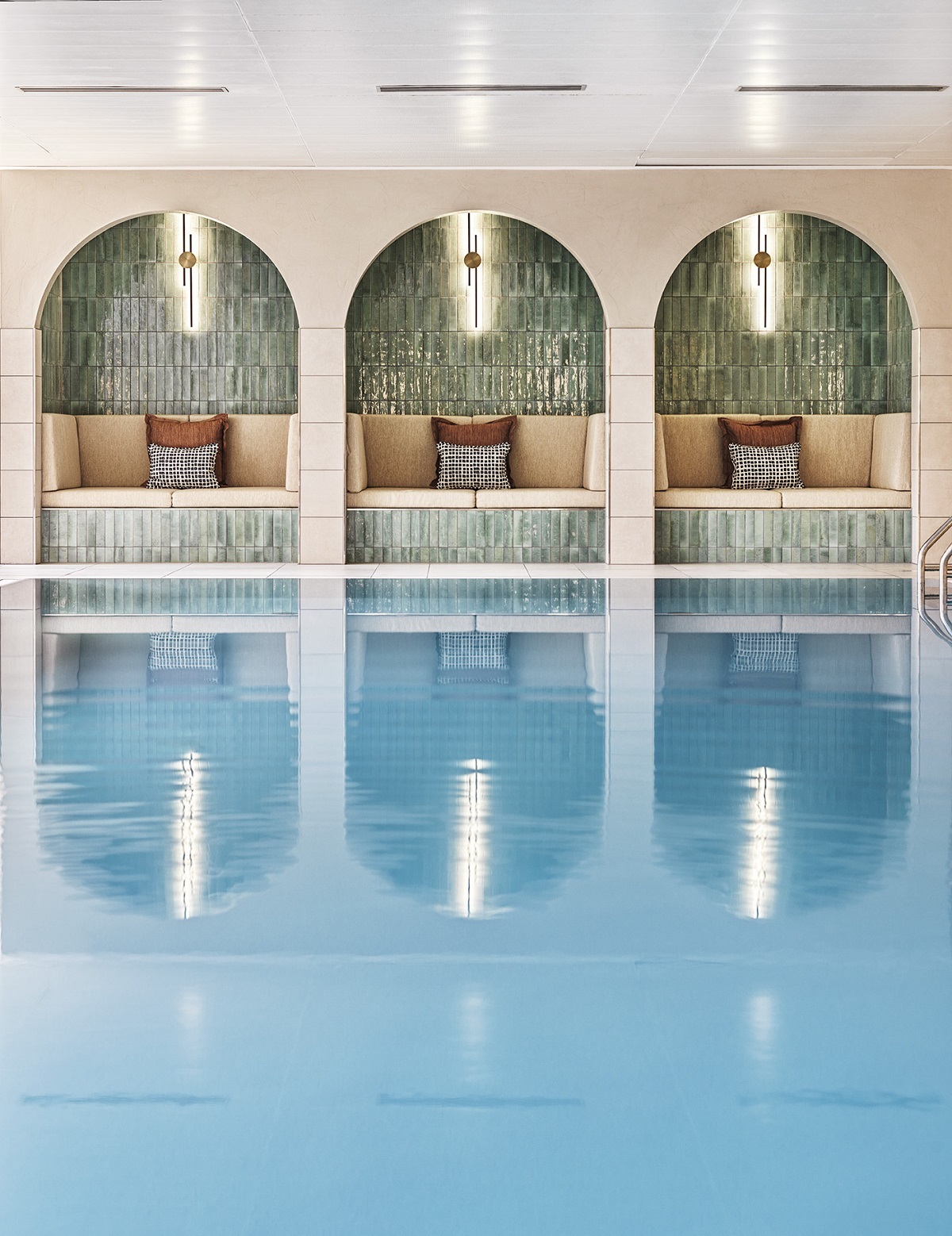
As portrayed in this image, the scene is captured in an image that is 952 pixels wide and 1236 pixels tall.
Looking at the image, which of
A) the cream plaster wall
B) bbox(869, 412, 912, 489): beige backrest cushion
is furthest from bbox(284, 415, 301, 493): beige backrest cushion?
bbox(869, 412, 912, 489): beige backrest cushion

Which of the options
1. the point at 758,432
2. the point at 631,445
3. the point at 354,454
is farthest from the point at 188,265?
the point at 758,432

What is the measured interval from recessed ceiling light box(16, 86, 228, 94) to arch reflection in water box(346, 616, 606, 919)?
12.9 feet

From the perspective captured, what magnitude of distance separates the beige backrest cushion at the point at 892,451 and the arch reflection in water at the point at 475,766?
18.3 feet

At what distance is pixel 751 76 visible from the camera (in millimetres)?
7434

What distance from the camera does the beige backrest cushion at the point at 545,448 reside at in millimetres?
10750

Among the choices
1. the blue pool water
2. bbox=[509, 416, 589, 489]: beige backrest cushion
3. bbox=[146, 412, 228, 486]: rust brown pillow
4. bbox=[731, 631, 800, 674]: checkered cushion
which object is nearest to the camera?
the blue pool water

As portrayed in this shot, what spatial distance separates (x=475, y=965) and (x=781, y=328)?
9.71 m

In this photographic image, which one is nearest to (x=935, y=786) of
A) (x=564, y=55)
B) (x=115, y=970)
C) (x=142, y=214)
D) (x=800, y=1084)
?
(x=800, y=1084)

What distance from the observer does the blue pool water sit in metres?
1.24

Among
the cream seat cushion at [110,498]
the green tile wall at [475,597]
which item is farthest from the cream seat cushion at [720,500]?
the cream seat cushion at [110,498]

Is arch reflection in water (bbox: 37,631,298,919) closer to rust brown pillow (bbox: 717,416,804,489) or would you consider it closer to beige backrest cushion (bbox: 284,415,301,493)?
beige backrest cushion (bbox: 284,415,301,493)

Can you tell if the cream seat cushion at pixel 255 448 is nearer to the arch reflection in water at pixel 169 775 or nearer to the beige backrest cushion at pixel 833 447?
the beige backrest cushion at pixel 833 447

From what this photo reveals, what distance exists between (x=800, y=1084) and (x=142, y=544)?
9.00 metres

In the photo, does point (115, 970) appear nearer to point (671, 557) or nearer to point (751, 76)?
point (751, 76)
